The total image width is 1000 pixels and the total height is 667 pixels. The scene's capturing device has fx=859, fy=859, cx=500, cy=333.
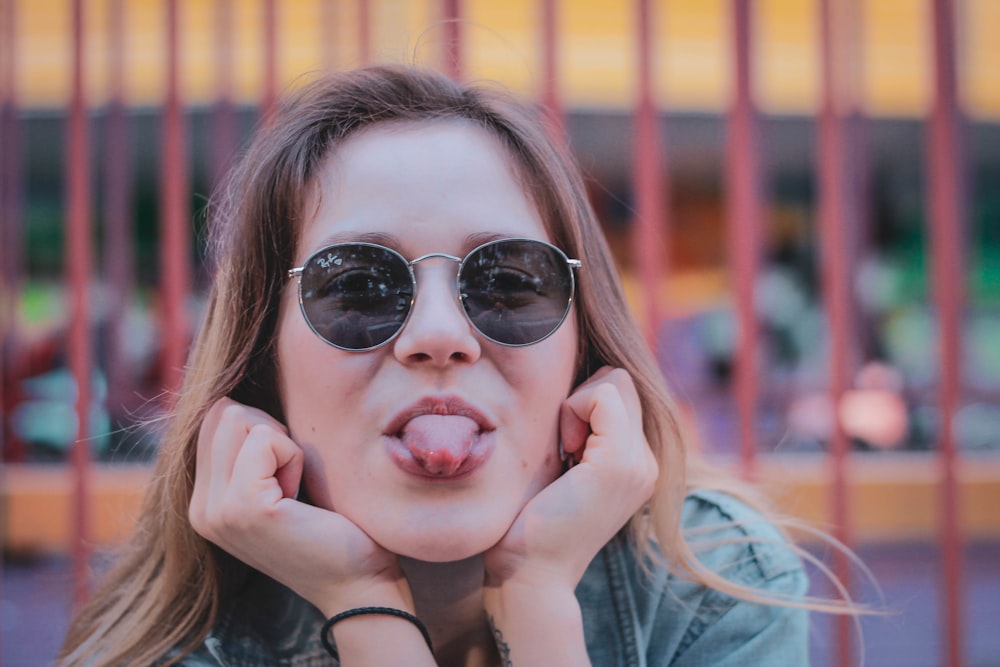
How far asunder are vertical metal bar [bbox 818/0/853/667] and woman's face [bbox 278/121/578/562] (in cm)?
97

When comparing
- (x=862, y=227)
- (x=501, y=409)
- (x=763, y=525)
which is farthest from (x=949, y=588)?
(x=862, y=227)

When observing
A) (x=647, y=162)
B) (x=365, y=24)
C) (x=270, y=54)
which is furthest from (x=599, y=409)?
(x=270, y=54)

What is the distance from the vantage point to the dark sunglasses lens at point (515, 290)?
1.33 m

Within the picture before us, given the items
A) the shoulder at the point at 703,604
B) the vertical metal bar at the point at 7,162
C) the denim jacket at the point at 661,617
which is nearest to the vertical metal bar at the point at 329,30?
the vertical metal bar at the point at 7,162

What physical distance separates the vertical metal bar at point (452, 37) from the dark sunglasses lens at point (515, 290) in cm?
78

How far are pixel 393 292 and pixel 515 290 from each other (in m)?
0.19

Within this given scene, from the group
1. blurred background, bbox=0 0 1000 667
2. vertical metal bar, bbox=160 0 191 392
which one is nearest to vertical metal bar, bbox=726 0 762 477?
blurred background, bbox=0 0 1000 667

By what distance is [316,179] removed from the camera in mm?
1456

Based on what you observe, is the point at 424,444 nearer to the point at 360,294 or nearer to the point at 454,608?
the point at 360,294

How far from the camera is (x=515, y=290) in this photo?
135 centimetres

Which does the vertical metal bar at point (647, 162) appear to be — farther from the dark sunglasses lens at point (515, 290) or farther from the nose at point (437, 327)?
the nose at point (437, 327)

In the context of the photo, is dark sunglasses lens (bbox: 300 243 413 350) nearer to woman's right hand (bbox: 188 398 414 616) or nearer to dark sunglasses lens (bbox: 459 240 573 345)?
dark sunglasses lens (bbox: 459 240 573 345)

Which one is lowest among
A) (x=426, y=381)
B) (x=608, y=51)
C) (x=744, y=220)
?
(x=426, y=381)

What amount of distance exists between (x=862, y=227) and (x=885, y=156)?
68 centimetres
